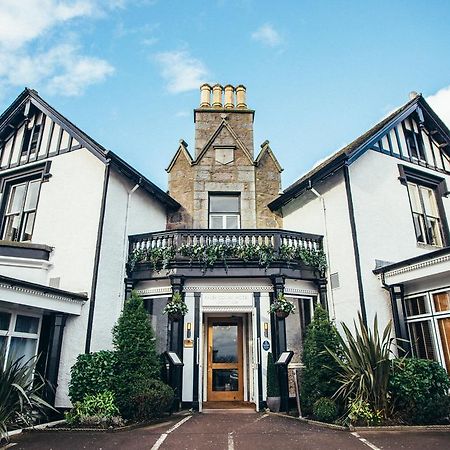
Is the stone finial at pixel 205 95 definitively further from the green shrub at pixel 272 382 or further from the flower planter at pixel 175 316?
the green shrub at pixel 272 382

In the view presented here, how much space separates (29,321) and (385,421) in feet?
25.9

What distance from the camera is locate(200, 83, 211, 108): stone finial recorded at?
15828 mm

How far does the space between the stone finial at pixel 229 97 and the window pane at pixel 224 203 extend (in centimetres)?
408

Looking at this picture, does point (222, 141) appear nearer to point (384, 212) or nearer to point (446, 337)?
point (384, 212)

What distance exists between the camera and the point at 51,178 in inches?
469

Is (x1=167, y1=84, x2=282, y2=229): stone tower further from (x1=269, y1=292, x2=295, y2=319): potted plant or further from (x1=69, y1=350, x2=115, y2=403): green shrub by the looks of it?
(x1=69, y1=350, x2=115, y2=403): green shrub

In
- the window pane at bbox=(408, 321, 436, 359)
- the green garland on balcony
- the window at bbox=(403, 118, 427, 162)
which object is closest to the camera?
the window pane at bbox=(408, 321, 436, 359)

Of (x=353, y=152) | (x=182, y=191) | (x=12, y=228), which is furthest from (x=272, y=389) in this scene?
(x=12, y=228)

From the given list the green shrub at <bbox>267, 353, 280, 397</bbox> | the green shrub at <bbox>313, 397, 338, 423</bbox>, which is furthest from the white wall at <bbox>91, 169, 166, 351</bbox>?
the green shrub at <bbox>313, 397, 338, 423</bbox>

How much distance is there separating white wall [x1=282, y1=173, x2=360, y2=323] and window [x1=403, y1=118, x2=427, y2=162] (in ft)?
11.1

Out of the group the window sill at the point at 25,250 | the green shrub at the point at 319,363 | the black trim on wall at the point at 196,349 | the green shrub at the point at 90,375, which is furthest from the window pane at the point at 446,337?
the window sill at the point at 25,250

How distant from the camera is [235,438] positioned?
22.1 feet

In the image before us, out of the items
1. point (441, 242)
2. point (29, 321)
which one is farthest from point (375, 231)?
point (29, 321)

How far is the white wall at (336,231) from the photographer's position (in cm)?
1057
